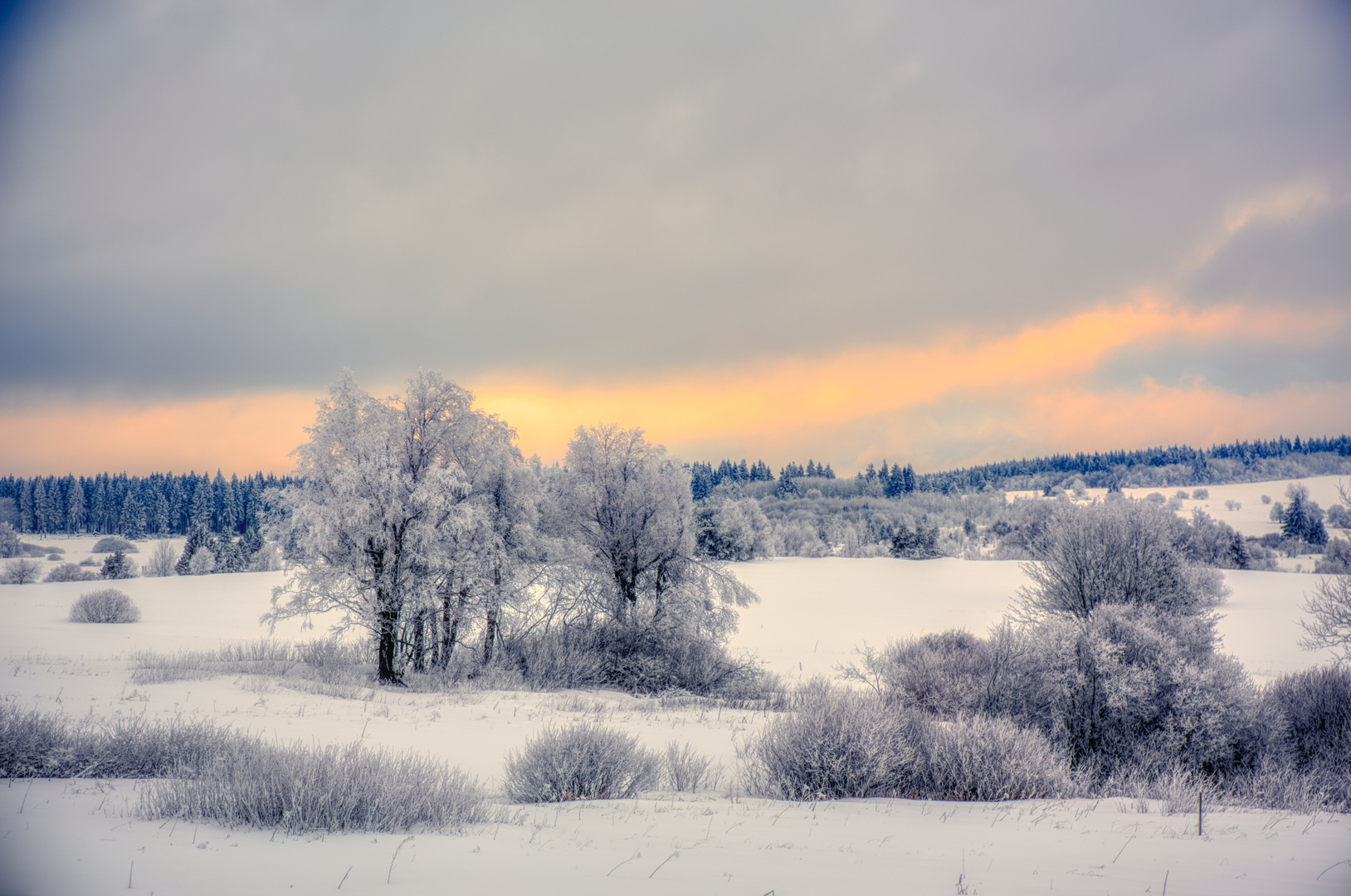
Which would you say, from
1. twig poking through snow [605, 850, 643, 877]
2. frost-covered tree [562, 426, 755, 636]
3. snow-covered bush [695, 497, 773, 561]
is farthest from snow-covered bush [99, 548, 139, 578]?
twig poking through snow [605, 850, 643, 877]

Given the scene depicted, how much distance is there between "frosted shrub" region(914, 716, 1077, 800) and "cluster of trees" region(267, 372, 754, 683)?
1269cm

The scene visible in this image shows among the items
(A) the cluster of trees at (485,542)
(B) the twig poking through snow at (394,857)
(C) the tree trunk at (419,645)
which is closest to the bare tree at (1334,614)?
(A) the cluster of trees at (485,542)

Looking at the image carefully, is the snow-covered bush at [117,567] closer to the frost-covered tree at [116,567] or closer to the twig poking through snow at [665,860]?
the frost-covered tree at [116,567]

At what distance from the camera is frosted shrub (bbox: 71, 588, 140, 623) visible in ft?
108

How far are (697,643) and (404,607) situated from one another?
915 centimetres

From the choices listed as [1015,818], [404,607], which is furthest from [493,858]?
[404,607]

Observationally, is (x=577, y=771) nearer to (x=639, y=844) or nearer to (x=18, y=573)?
(x=639, y=844)

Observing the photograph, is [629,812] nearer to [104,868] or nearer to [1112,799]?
[104,868]

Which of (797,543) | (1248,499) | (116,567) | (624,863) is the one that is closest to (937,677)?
(624,863)

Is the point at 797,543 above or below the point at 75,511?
below

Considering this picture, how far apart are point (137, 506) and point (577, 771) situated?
357 ft

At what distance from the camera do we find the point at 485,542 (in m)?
19.2

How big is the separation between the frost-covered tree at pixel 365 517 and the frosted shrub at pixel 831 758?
11289 millimetres

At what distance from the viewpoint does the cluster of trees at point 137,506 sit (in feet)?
259
